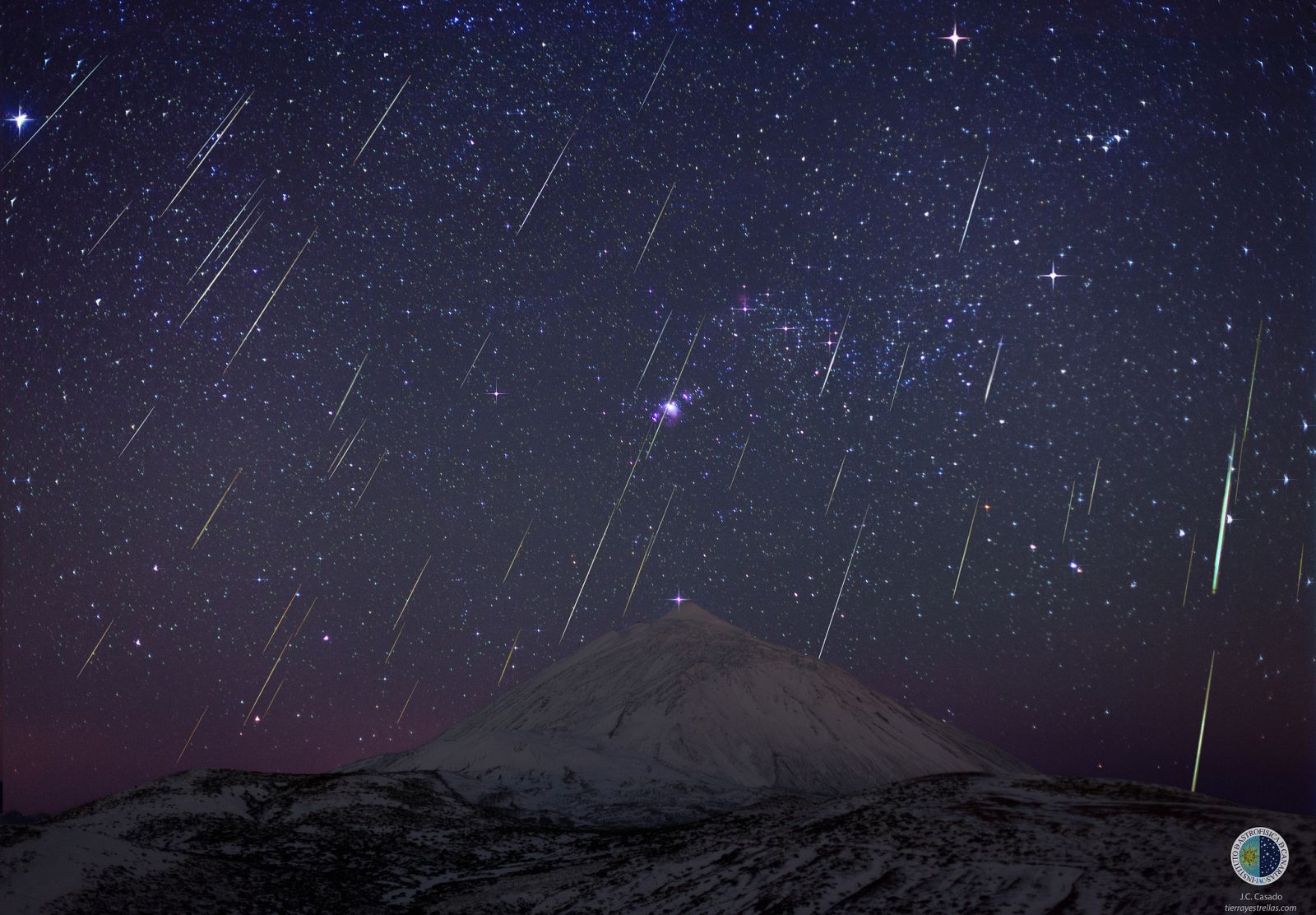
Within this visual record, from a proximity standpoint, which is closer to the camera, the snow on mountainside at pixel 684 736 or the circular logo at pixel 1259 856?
the circular logo at pixel 1259 856

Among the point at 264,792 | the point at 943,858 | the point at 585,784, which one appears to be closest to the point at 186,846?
the point at 264,792

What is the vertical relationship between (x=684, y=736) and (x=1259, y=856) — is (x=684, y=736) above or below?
below

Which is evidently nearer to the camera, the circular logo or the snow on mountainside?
the circular logo

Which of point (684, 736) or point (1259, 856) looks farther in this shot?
point (684, 736)

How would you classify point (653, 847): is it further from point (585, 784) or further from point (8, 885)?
point (585, 784)
